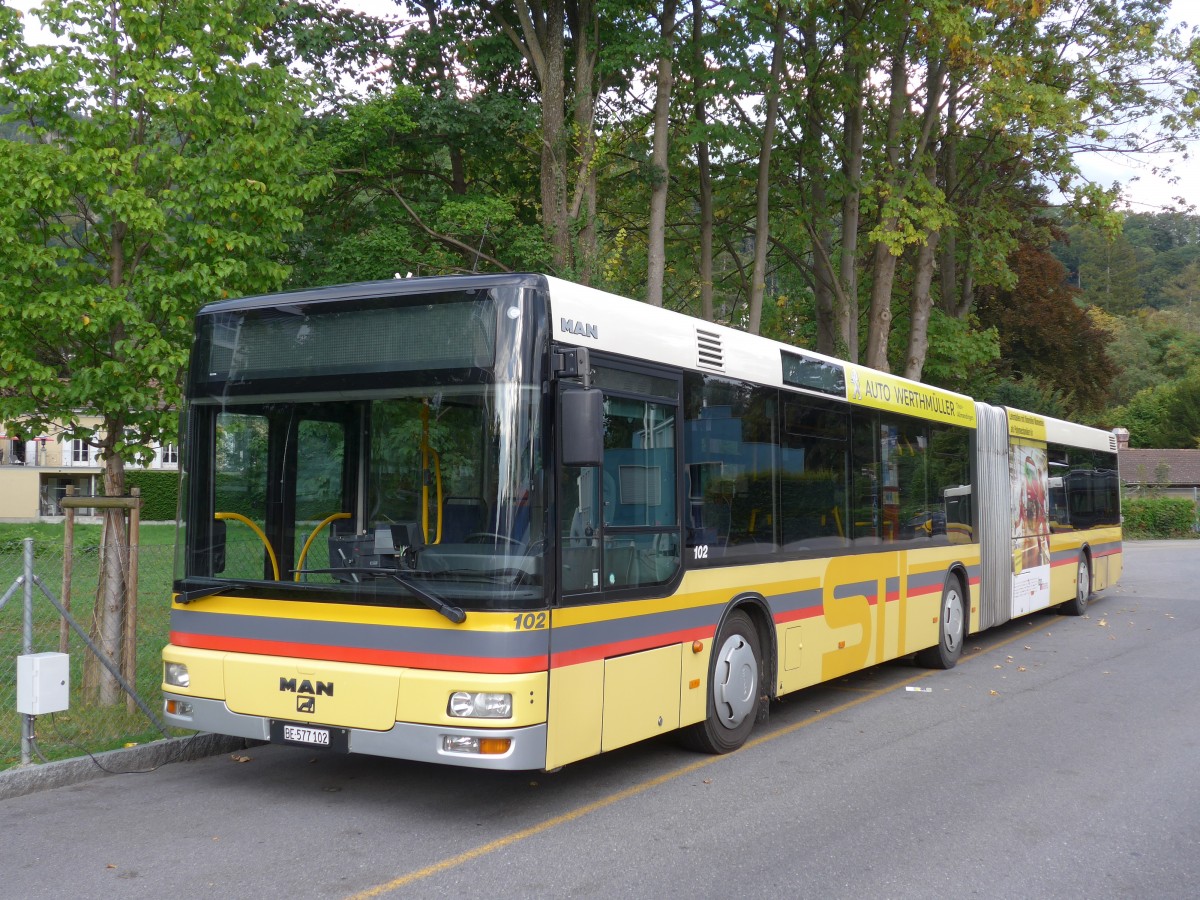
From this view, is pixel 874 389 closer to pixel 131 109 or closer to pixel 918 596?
pixel 918 596

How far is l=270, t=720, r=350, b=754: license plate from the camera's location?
243 inches

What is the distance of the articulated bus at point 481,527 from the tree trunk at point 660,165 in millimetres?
9198

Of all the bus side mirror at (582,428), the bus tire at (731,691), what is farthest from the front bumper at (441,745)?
the bus tire at (731,691)

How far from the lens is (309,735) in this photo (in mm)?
6266

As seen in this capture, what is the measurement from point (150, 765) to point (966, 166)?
22.1m

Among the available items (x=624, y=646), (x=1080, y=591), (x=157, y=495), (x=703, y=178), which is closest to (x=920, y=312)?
(x=703, y=178)

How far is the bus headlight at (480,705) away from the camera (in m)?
5.89

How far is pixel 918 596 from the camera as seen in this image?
11.6 metres

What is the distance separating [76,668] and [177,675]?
4.25m

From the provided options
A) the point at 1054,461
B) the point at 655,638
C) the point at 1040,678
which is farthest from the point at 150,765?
the point at 1054,461

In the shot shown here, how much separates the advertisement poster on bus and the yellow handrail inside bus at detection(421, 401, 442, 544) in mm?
10328

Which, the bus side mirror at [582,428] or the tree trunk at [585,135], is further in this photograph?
the tree trunk at [585,135]

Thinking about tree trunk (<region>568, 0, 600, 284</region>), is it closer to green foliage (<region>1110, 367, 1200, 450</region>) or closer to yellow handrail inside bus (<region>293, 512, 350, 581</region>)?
yellow handrail inside bus (<region>293, 512, 350, 581</region>)

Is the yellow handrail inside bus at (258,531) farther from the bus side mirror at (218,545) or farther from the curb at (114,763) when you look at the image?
the curb at (114,763)
